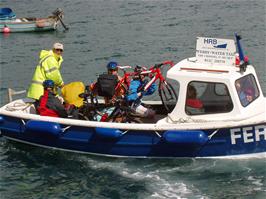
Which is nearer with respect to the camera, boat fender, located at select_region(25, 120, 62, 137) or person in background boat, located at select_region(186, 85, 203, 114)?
person in background boat, located at select_region(186, 85, 203, 114)

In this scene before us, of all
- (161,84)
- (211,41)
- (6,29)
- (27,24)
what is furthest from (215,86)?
(6,29)

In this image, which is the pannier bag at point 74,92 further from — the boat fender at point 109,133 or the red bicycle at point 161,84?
the boat fender at point 109,133

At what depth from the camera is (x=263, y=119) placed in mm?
10859

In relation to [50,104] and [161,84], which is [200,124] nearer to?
[161,84]

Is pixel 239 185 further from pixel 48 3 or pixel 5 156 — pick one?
pixel 48 3

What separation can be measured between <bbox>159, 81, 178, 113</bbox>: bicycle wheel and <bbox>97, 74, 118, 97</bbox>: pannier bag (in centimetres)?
106

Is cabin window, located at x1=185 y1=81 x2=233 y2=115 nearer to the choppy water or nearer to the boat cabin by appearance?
the boat cabin

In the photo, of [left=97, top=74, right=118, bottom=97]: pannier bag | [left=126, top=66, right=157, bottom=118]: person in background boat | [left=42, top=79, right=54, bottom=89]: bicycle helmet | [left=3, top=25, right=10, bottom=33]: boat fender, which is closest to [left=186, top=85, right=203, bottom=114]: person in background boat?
[left=126, top=66, right=157, bottom=118]: person in background boat

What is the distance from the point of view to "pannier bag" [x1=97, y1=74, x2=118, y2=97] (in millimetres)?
12438

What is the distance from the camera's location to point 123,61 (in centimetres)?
2203

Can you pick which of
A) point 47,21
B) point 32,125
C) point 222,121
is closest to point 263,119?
point 222,121

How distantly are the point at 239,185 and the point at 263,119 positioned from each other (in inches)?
54.1

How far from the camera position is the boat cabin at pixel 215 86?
11.2 metres

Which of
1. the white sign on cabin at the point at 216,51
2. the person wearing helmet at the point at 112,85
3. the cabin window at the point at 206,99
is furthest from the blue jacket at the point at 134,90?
the white sign on cabin at the point at 216,51
